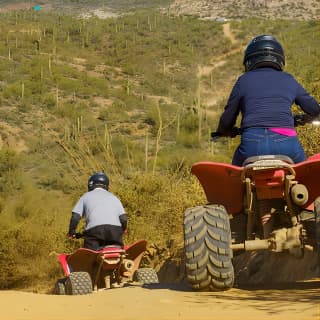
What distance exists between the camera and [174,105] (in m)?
46.6

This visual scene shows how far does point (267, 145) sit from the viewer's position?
5.32 meters

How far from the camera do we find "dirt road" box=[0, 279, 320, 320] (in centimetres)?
414

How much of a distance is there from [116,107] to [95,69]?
11607 mm

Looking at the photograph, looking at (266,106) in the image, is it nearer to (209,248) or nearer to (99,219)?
(209,248)

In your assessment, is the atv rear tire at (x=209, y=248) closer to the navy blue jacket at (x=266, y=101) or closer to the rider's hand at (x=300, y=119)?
the navy blue jacket at (x=266, y=101)

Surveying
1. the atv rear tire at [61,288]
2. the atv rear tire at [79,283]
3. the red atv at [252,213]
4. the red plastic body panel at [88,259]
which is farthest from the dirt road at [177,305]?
the atv rear tire at [61,288]

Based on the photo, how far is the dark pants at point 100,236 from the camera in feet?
25.3

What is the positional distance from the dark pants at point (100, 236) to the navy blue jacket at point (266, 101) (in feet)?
8.14

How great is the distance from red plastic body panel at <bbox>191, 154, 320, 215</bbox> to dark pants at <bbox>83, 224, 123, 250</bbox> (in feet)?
7.54

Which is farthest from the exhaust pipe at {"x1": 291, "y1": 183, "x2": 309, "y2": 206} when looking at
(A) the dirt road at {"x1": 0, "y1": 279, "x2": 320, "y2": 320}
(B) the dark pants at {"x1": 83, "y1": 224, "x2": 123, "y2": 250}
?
(B) the dark pants at {"x1": 83, "y1": 224, "x2": 123, "y2": 250}

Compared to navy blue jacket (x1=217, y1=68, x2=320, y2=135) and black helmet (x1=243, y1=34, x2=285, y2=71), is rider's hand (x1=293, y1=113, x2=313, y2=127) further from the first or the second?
black helmet (x1=243, y1=34, x2=285, y2=71)

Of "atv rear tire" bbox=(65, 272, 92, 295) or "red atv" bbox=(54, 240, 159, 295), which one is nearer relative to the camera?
"atv rear tire" bbox=(65, 272, 92, 295)

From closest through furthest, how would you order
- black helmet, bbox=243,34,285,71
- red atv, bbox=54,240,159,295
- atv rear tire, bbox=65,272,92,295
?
black helmet, bbox=243,34,285,71
atv rear tire, bbox=65,272,92,295
red atv, bbox=54,240,159,295

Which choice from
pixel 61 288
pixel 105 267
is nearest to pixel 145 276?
pixel 105 267
